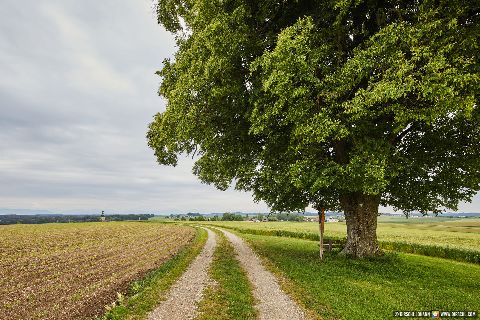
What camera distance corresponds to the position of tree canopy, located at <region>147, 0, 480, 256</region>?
15484 millimetres

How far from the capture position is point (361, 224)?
22.9 m

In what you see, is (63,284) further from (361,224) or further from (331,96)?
(361,224)

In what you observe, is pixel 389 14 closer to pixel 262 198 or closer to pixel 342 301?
pixel 262 198

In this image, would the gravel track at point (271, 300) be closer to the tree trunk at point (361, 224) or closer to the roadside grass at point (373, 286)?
the roadside grass at point (373, 286)

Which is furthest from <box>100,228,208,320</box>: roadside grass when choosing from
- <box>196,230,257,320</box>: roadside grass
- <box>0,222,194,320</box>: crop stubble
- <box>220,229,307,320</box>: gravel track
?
<box>220,229,307,320</box>: gravel track

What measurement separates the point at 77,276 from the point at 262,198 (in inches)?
492

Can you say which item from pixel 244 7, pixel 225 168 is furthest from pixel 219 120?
pixel 244 7

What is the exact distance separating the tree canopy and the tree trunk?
0.23 meters

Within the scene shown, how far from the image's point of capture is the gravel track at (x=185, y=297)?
1140cm

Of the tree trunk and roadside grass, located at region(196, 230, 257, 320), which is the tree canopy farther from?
roadside grass, located at region(196, 230, 257, 320)

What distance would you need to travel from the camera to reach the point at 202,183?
30.3 m

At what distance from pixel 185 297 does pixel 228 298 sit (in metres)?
1.82

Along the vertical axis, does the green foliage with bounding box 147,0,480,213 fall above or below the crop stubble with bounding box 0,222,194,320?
above

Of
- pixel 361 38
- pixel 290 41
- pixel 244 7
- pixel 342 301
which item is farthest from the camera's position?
pixel 361 38
